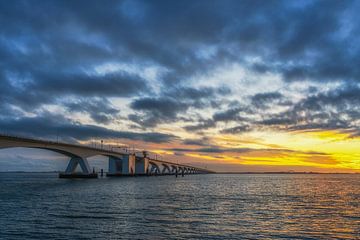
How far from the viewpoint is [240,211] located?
38.6 m

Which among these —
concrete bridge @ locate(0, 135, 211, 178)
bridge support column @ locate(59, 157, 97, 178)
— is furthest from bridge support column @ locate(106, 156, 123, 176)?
bridge support column @ locate(59, 157, 97, 178)

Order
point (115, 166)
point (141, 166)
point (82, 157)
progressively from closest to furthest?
point (82, 157), point (115, 166), point (141, 166)

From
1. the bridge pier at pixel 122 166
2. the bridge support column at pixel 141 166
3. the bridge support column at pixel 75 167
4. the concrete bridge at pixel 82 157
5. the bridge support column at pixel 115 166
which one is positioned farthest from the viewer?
the bridge support column at pixel 141 166

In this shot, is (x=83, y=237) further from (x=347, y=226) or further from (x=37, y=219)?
(x=347, y=226)

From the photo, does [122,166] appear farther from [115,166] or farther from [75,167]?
[75,167]

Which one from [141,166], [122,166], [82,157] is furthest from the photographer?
[141,166]

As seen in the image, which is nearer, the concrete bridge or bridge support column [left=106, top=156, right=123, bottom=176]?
the concrete bridge

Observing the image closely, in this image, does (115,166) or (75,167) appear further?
(115,166)

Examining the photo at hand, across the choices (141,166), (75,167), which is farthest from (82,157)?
(141,166)

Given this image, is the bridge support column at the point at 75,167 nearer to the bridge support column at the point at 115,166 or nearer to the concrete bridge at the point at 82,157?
the concrete bridge at the point at 82,157

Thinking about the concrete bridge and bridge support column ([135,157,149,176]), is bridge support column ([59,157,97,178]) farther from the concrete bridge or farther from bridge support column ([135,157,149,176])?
bridge support column ([135,157,149,176])

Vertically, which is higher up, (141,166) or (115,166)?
(141,166)

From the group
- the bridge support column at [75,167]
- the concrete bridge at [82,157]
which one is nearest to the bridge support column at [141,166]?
the concrete bridge at [82,157]

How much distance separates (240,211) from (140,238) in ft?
56.6
